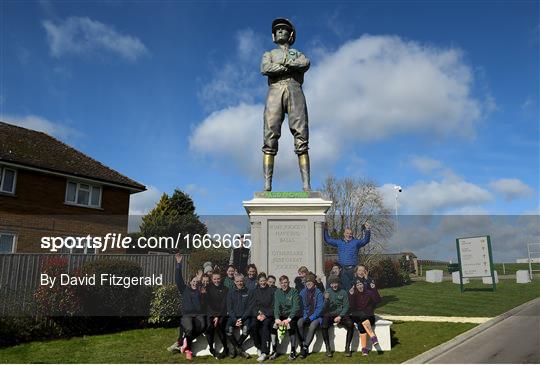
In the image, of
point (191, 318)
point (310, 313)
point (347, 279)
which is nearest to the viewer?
Result: point (310, 313)

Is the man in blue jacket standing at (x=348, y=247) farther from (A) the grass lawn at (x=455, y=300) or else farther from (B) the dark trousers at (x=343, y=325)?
(A) the grass lawn at (x=455, y=300)

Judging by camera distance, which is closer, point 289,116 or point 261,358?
point 261,358

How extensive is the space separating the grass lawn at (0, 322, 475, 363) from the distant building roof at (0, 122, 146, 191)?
14.8 m

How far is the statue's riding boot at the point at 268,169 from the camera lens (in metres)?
10.9

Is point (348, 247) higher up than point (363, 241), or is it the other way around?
point (363, 241)

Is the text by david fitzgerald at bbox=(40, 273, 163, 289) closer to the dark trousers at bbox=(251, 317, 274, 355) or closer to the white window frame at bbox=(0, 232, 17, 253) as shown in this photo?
the dark trousers at bbox=(251, 317, 274, 355)

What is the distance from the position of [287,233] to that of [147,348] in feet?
12.9

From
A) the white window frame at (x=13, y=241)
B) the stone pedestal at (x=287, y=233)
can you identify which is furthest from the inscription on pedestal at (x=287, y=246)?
the white window frame at (x=13, y=241)

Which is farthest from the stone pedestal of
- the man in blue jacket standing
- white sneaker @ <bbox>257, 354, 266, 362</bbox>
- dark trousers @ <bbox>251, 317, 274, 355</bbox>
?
white sneaker @ <bbox>257, 354, 266, 362</bbox>

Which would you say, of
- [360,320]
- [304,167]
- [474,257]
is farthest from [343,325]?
[474,257]

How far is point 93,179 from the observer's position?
999 inches

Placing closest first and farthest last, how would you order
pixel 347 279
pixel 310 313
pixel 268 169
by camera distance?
pixel 310 313 < pixel 347 279 < pixel 268 169

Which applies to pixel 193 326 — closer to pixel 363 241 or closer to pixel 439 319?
pixel 363 241

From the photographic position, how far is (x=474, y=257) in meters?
18.5
